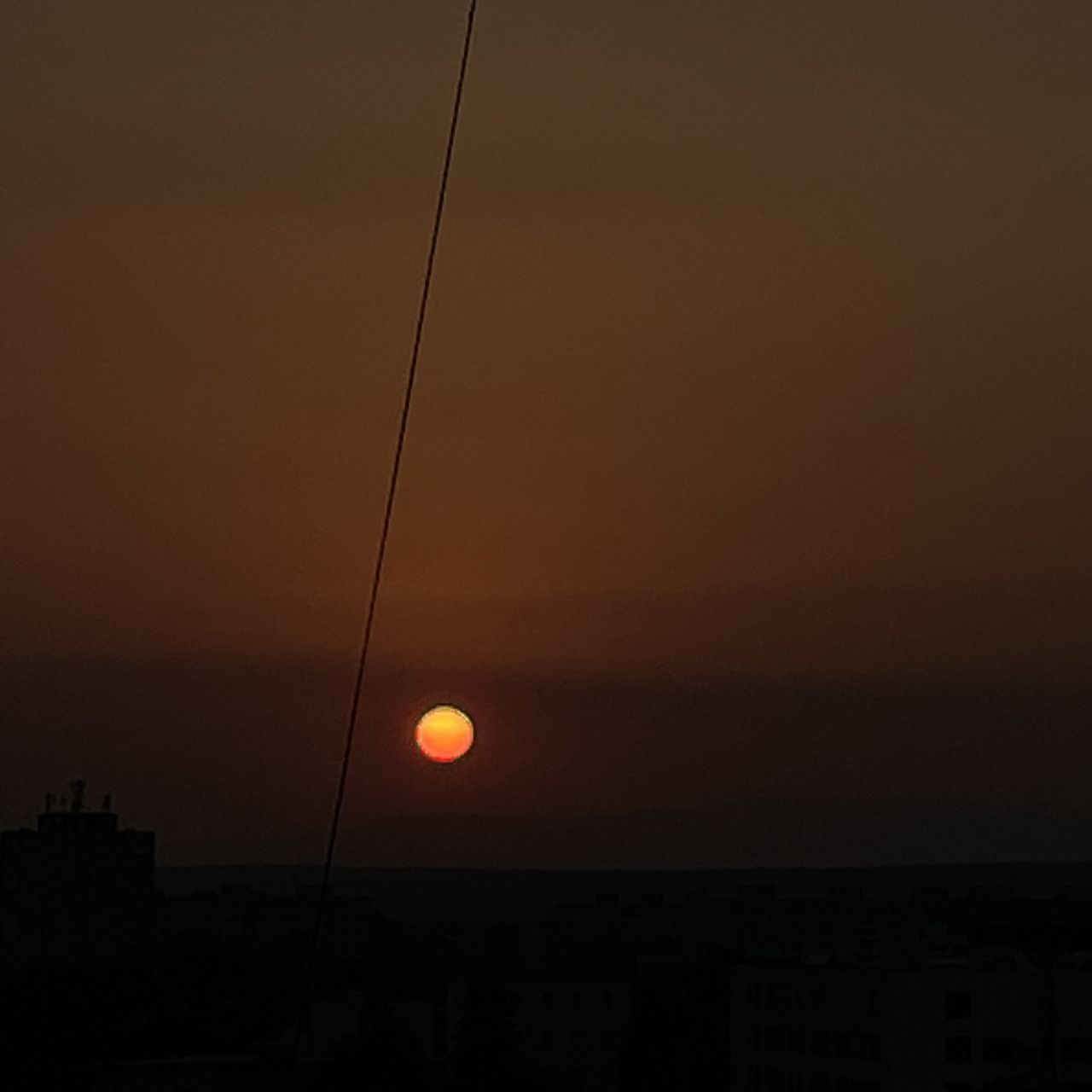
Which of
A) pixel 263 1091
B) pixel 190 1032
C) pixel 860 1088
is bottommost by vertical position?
pixel 263 1091

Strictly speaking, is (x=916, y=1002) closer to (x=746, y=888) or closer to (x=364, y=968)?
(x=364, y=968)

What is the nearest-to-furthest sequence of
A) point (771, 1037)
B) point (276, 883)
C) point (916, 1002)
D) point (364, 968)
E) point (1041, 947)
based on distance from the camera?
point (916, 1002) < point (771, 1037) < point (1041, 947) < point (364, 968) < point (276, 883)

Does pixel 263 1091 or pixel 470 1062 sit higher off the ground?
pixel 470 1062

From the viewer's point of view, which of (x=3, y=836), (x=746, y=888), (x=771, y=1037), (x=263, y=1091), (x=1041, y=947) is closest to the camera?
(x=263, y=1091)

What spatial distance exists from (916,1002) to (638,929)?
141 ft

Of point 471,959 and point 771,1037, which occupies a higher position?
point 471,959

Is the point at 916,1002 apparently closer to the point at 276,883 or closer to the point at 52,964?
the point at 52,964

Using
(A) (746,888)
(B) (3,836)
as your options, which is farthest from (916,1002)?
(A) (746,888)

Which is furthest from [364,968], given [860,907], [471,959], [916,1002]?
[916,1002]

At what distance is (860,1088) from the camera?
32.5m

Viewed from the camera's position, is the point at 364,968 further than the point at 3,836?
No

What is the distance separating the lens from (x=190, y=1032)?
40.6m

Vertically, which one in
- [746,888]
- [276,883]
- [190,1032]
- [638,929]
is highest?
[276,883]

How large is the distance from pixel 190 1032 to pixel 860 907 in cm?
3810
